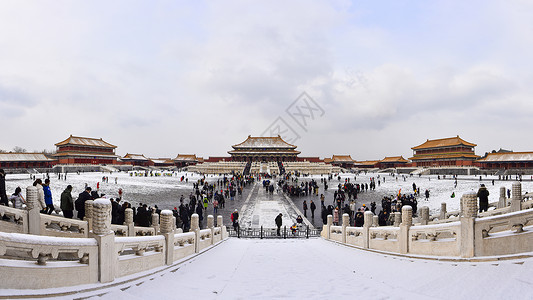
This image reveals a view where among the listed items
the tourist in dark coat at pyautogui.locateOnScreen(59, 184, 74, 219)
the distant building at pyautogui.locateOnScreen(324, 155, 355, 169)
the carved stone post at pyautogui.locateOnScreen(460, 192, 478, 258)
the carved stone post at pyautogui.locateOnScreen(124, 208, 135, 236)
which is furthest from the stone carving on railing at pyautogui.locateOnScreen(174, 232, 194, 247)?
the distant building at pyautogui.locateOnScreen(324, 155, 355, 169)

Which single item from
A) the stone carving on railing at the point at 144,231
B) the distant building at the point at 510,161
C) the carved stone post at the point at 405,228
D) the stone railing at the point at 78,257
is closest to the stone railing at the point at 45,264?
the stone railing at the point at 78,257

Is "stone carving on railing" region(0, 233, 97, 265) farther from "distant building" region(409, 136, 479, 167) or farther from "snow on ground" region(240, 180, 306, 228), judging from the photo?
"distant building" region(409, 136, 479, 167)

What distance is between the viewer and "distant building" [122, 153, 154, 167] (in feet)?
271

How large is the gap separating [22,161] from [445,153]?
8454 cm

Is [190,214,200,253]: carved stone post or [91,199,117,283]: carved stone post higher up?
[91,199,117,283]: carved stone post

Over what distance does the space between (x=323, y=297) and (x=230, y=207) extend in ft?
56.2

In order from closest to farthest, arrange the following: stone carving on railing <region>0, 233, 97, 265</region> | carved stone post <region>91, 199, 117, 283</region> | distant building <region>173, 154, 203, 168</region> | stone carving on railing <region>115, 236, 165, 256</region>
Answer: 1. stone carving on railing <region>0, 233, 97, 265</region>
2. carved stone post <region>91, 199, 117, 283</region>
3. stone carving on railing <region>115, 236, 165, 256</region>
4. distant building <region>173, 154, 203, 168</region>

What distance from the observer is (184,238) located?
7.07m

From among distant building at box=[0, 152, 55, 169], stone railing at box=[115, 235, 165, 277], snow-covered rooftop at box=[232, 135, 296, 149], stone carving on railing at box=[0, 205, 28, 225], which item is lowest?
stone railing at box=[115, 235, 165, 277]

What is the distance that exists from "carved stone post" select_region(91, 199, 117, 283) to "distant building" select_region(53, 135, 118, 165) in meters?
72.2

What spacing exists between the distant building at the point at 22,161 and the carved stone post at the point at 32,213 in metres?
59.5

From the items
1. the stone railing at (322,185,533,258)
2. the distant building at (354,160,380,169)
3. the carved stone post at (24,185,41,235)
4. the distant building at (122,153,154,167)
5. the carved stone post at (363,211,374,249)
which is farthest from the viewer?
the distant building at (354,160,380,169)

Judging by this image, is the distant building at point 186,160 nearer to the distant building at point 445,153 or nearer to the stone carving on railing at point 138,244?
the distant building at point 445,153

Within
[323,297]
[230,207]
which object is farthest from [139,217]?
[230,207]
